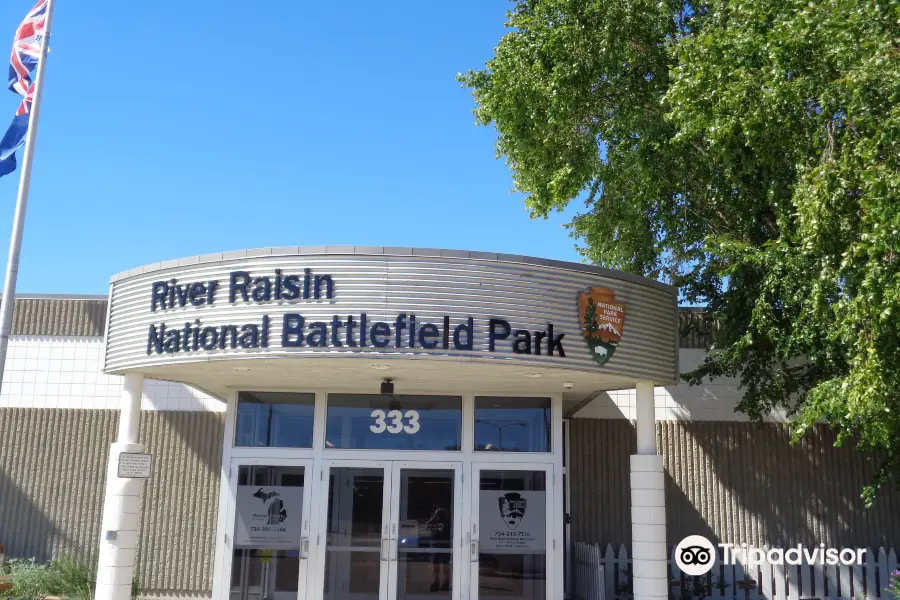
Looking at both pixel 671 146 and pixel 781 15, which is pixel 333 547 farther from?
pixel 781 15

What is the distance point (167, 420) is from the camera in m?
15.4

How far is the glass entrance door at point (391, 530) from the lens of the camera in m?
12.3

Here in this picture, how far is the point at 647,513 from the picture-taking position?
11242 millimetres

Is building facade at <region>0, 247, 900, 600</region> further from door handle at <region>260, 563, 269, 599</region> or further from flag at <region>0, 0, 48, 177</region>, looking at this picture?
flag at <region>0, 0, 48, 177</region>

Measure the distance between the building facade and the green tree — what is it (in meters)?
1.67

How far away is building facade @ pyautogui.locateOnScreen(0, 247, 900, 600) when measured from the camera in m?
10.1

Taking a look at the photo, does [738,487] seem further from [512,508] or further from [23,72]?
[23,72]

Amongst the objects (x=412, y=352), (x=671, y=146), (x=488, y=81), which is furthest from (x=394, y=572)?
(x=488, y=81)

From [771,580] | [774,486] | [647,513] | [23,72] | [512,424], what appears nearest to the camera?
[647,513]

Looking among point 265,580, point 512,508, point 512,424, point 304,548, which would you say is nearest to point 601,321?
point 512,424

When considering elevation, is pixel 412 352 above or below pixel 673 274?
below

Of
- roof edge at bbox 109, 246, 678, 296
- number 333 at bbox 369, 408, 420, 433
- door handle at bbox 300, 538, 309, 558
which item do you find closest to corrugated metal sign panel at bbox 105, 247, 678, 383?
roof edge at bbox 109, 246, 678, 296

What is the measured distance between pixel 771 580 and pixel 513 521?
4986 mm

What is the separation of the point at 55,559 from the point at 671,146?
12.8 m
